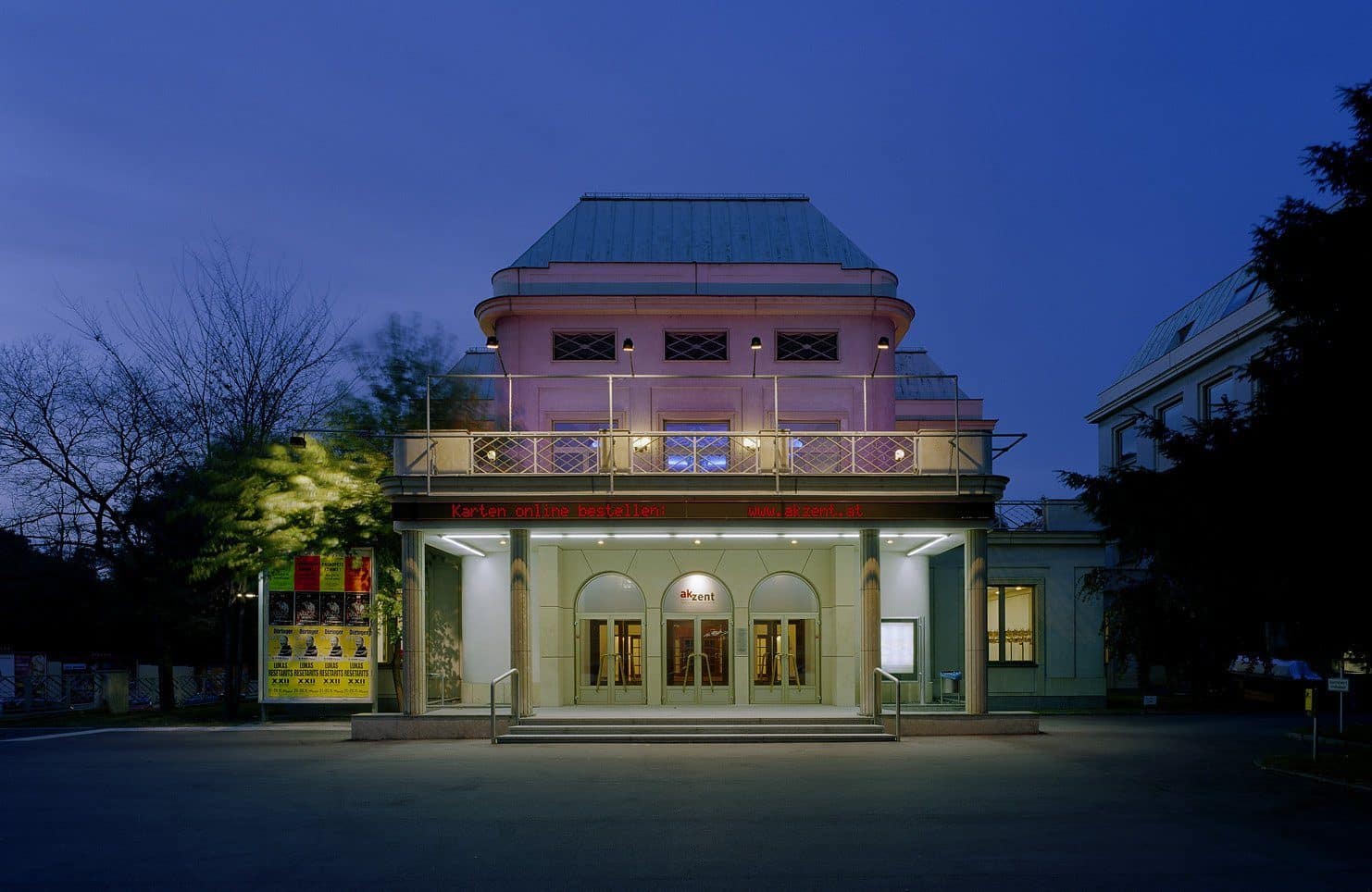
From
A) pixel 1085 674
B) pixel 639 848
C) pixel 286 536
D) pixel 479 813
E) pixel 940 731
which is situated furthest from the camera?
pixel 1085 674

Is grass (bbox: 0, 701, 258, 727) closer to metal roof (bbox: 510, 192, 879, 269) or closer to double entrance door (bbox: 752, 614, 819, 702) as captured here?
double entrance door (bbox: 752, 614, 819, 702)

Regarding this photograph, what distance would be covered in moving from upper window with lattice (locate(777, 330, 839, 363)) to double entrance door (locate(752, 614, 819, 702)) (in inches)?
221

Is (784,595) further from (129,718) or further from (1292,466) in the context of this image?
(129,718)

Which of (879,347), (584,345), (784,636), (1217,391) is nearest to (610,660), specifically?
(784,636)

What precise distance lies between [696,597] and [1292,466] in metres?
12.9

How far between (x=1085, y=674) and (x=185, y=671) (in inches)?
1049

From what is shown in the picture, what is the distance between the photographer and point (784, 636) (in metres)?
24.3

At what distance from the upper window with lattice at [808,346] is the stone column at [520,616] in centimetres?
754

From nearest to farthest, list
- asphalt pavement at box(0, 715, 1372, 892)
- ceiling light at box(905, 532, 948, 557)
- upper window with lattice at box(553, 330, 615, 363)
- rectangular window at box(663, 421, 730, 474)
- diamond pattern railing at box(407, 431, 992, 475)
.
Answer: asphalt pavement at box(0, 715, 1372, 892) < diamond pattern railing at box(407, 431, 992, 475) < ceiling light at box(905, 532, 948, 557) < rectangular window at box(663, 421, 730, 474) < upper window with lattice at box(553, 330, 615, 363)

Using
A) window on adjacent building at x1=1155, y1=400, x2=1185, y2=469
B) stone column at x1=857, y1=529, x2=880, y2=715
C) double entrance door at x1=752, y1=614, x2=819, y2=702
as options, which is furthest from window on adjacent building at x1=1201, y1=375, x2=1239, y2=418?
stone column at x1=857, y1=529, x2=880, y2=715

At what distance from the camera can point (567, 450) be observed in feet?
73.3

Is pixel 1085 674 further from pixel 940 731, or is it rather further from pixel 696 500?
pixel 696 500

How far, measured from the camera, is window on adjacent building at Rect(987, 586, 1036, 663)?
90.0ft

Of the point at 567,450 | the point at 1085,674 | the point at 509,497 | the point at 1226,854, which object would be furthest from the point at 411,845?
the point at 1085,674
